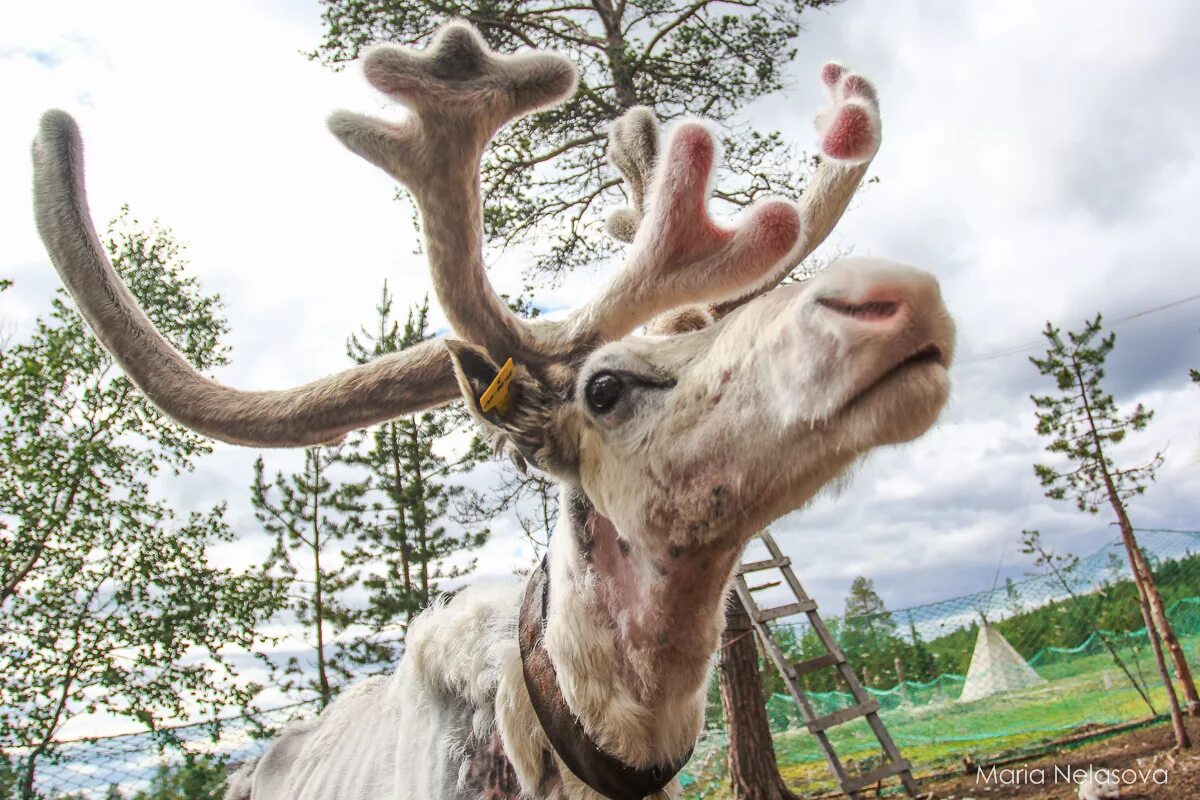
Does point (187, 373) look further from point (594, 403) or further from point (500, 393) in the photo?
point (594, 403)

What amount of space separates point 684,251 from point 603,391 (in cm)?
57

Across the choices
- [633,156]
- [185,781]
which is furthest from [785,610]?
[185,781]

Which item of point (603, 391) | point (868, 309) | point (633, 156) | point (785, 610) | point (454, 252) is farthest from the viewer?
point (785, 610)

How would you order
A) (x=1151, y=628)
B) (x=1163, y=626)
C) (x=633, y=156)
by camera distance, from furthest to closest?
(x=1151, y=628) → (x=1163, y=626) → (x=633, y=156)

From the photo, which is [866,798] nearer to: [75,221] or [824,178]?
[824,178]

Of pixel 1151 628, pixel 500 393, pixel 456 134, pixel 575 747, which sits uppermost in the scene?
pixel 456 134

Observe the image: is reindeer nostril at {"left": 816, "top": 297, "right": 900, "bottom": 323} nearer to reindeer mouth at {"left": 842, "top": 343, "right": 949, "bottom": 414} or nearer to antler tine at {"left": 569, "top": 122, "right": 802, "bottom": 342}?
reindeer mouth at {"left": 842, "top": 343, "right": 949, "bottom": 414}

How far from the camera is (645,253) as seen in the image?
2.14 meters

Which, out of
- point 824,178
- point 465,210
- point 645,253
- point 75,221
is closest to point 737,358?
point 645,253

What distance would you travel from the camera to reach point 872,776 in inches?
260

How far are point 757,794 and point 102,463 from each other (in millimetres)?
10257

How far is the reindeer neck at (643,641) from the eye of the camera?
1720 millimetres

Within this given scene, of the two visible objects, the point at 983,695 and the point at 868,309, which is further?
the point at 983,695

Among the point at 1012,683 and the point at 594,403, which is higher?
the point at 594,403
